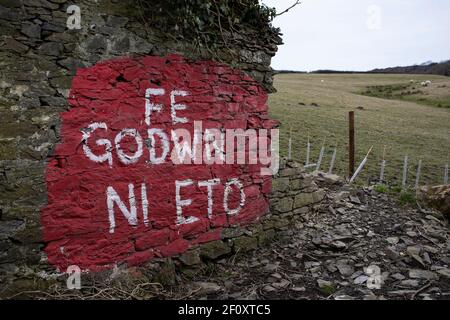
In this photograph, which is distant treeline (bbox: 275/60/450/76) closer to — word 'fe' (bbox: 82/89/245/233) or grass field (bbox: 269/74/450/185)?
grass field (bbox: 269/74/450/185)

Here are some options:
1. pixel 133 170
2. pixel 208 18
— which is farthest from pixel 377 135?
pixel 133 170

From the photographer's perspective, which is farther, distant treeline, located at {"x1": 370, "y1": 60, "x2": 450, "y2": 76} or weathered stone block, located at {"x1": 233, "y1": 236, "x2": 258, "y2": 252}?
distant treeline, located at {"x1": 370, "y1": 60, "x2": 450, "y2": 76}

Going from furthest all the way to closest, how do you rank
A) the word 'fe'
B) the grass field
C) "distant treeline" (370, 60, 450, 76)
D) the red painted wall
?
"distant treeline" (370, 60, 450, 76) → the grass field → the word 'fe' → the red painted wall

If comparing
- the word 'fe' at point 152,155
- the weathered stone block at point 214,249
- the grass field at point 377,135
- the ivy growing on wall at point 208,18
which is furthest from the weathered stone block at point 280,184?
the grass field at point 377,135

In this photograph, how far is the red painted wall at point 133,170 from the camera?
3424 millimetres

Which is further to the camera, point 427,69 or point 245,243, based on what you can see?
point 427,69

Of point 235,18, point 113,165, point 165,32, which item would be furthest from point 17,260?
point 235,18

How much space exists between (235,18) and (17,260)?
3.33 metres

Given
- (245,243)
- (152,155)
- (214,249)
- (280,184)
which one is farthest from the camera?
(280,184)

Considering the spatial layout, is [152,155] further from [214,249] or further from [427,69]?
[427,69]

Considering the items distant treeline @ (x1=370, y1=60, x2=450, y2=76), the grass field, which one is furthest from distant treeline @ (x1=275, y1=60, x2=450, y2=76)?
the grass field

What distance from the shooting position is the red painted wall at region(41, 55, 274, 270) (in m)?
3.42

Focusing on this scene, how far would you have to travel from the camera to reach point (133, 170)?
149 inches

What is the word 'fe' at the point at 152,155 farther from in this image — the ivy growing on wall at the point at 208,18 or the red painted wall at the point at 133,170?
the ivy growing on wall at the point at 208,18
